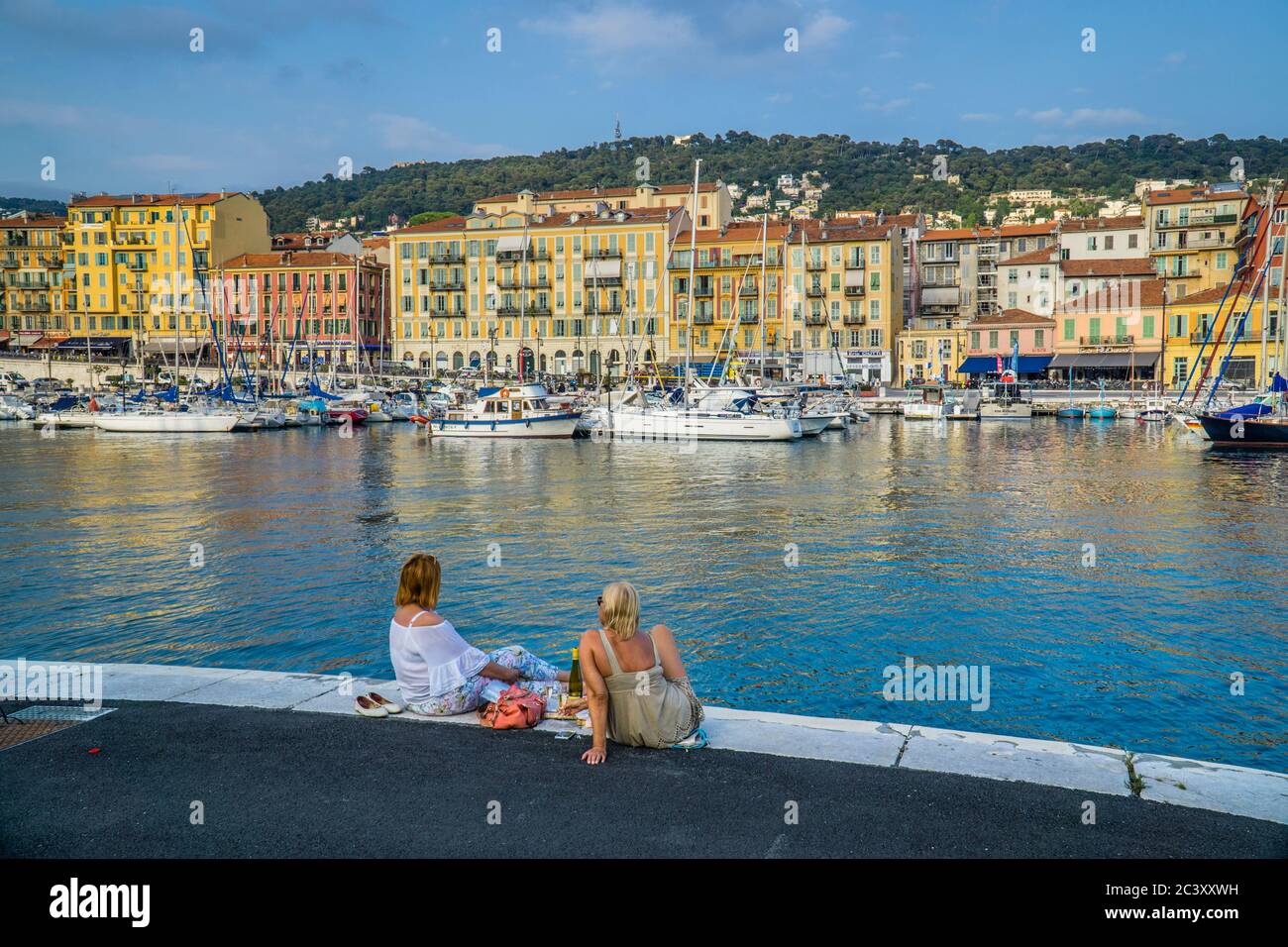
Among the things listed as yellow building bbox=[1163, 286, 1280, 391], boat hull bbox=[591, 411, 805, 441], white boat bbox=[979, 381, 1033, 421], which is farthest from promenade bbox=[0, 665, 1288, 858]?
yellow building bbox=[1163, 286, 1280, 391]

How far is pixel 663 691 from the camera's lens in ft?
19.7

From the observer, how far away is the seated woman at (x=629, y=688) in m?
5.93

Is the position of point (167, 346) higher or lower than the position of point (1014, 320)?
A: lower

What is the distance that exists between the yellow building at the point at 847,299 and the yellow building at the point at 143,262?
50277 millimetres

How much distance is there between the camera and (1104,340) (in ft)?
236

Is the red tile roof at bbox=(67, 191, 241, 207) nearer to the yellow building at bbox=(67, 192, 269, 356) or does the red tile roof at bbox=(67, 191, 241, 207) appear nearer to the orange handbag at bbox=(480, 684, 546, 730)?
the yellow building at bbox=(67, 192, 269, 356)

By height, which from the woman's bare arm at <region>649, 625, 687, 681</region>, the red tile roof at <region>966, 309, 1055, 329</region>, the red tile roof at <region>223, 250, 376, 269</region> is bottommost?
the woman's bare arm at <region>649, 625, 687, 681</region>

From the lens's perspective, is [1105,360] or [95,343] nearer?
[1105,360]

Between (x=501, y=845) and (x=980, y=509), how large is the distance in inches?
828

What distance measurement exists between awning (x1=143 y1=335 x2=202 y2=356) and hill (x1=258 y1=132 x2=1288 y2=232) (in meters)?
55.0

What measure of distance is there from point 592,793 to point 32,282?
111 meters

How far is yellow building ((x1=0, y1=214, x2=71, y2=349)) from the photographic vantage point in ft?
326

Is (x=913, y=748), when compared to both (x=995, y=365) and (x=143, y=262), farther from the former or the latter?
(x=143, y=262)

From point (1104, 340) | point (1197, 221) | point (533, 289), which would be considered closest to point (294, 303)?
point (533, 289)
